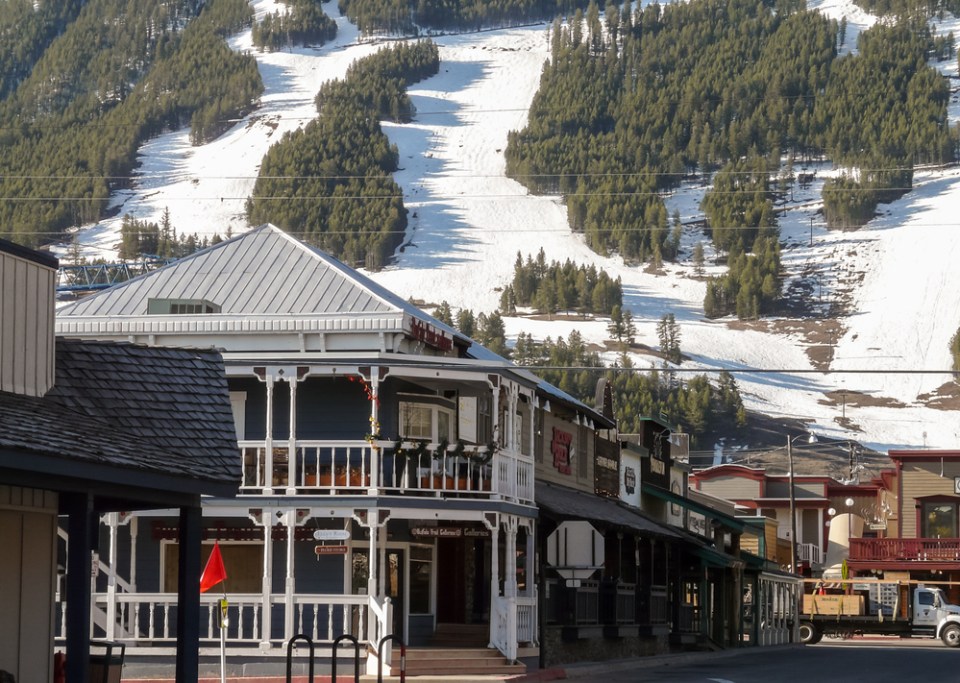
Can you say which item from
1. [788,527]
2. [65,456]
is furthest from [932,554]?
[65,456]

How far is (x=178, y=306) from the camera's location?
131ft

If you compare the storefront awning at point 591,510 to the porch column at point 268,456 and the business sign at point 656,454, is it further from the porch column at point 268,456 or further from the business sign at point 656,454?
the business sign at point 656,454

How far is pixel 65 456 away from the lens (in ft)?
59.2

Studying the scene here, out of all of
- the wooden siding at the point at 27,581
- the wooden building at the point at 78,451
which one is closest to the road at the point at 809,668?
the wooden building at the point at 78,451

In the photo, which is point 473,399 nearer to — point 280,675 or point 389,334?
point 389,334

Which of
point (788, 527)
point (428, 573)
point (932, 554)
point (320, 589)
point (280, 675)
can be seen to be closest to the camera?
point (280, 675)

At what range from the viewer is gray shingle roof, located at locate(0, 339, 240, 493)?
64.3 feet

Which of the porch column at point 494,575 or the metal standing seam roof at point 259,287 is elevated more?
the metal standing seam roof at point 259,287

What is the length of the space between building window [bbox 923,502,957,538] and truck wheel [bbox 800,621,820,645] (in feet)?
44.8

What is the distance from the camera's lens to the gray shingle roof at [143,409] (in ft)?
64.3

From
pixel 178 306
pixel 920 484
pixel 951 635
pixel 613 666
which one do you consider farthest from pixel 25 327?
pixel 920 484

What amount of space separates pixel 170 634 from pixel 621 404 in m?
158

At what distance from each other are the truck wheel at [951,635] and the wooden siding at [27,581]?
1879 inches

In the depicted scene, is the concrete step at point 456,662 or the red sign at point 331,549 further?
the red sign at point 331,549
